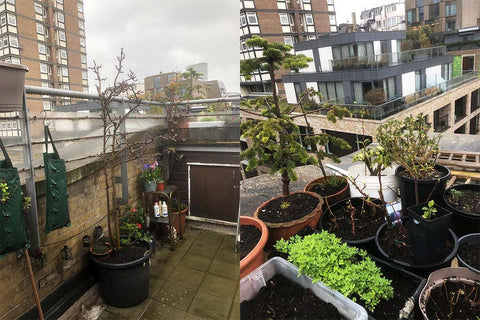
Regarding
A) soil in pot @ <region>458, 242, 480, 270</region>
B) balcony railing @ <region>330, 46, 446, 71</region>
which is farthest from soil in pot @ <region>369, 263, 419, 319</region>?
balcony railing @ <region>330, 46, 446, 71</region>

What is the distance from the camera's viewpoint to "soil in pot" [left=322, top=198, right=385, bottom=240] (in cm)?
137

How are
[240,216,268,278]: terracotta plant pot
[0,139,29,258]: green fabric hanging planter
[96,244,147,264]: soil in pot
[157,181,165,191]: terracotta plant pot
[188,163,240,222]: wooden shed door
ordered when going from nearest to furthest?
[240,216,268,278]: terracotta plant pot
[0,139,29,258]: green fabric hanging planter
[96,244,147,264]: soil in pot
[188,163,240,222]: wooden shed door
[157,181,165,191]: terracotta plant pot

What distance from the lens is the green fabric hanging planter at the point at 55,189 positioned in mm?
1714

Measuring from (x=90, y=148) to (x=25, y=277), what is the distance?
0.87 m

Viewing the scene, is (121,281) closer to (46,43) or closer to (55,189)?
(55,189)

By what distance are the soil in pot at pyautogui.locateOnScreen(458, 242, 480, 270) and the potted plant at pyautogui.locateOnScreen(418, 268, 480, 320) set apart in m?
0.10

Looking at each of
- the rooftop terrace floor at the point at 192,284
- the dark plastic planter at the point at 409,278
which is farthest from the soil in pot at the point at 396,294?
the rooftop terrace floor at the point at 192,284

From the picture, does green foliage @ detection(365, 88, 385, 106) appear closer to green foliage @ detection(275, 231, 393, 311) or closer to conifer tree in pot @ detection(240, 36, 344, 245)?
conifer tree in pot @ detection(240, 36, 344, 245)

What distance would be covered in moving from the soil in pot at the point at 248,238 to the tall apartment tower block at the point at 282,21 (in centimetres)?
60

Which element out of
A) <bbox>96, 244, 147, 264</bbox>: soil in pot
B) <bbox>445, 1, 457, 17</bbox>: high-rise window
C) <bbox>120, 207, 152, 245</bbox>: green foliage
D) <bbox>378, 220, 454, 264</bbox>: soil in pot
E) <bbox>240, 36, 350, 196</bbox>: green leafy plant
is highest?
<bbox>445, 1, 457, 17</bbox>: high-rise window

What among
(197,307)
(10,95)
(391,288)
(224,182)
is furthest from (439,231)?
(224,182)

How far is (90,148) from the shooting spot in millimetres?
2191

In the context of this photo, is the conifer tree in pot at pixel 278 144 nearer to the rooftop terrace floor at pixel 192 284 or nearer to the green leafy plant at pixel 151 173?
the rooftop terrace floor at pixel 192 284

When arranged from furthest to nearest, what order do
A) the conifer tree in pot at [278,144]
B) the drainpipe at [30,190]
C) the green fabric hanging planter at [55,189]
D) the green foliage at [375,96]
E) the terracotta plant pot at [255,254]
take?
1. the green fabric hanging planter at [55,189]
2. the drainpipe at [30,190]
3. the green foliage at [375,96]
4. the conifer tree in pot at [278,144]
5. the terracotta plant pot at [255,254]
